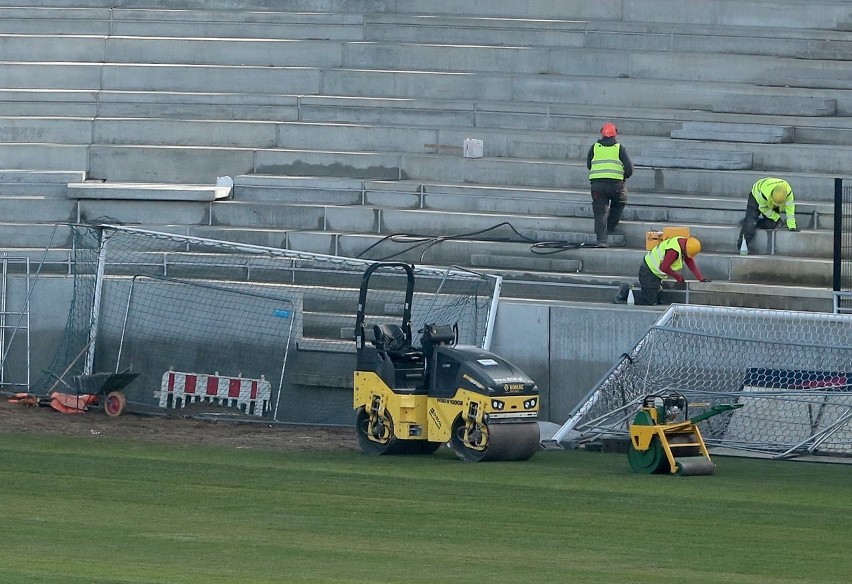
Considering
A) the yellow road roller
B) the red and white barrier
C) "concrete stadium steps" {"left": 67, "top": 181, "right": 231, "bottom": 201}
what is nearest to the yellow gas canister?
the yellow road roller

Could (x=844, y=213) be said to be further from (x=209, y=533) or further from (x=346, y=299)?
(x=209, y=533)

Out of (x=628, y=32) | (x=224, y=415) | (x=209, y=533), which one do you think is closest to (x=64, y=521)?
(x=209, y=533)

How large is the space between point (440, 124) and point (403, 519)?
1414 cm

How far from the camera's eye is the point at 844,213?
1928cm

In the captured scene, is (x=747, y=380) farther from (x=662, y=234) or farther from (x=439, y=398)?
(x=439, y=398)

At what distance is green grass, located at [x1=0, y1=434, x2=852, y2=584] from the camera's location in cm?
894

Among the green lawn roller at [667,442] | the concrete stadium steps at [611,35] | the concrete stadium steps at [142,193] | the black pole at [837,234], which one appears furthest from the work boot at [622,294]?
the concrete stadium steps at [611,35]

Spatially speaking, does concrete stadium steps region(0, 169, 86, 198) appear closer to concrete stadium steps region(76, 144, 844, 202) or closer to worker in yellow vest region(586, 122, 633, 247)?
concrete stadium steps region(76, 144, 844, 202)

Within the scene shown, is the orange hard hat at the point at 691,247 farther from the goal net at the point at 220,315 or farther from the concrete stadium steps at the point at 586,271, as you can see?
the goal net at the point at 220,315

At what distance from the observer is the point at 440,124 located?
961 inches

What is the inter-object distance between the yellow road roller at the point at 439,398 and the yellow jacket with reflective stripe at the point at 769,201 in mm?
6374

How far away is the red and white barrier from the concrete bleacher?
3.04m

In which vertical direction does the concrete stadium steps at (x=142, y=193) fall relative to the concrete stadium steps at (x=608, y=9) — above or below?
below

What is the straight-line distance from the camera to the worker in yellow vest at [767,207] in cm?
1977
